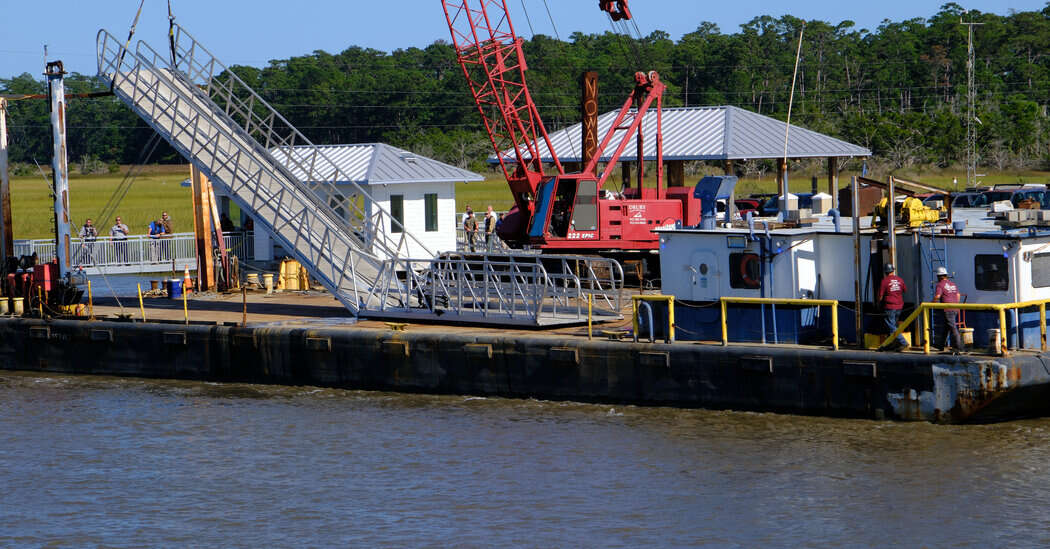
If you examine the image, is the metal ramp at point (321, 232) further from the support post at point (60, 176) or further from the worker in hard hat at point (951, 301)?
the worker in hard hat at point (951, 301)

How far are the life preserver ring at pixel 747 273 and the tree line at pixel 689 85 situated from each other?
5643 centimetres

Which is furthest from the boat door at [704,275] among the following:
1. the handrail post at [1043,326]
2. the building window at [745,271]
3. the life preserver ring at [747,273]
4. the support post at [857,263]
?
the handrail post at [1043,326]

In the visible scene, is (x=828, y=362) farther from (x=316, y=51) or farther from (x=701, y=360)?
(x=316, y=51)

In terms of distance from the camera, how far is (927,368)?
20.8 meters

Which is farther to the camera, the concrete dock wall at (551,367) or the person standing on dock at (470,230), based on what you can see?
the person standing on dock at (470,230)

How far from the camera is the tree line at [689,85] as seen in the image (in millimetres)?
92250

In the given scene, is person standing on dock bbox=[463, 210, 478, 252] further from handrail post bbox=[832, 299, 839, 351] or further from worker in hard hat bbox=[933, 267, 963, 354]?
worker in hard hat bbox=[933, 267, 963, 354]

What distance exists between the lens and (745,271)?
910 inches

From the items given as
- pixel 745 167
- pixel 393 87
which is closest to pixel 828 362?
pixel 745 167

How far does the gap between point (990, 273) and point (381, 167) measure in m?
20.4

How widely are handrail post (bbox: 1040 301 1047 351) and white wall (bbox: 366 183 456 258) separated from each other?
1900 centimetres

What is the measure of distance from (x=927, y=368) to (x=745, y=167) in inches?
2348

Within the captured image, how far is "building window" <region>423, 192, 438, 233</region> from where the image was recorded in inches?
1522

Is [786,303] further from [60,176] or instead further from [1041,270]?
[60,176]
